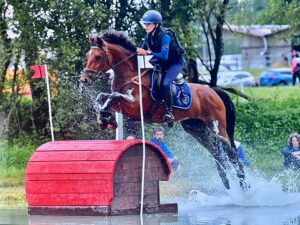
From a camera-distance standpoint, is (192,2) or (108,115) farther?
(192,2)

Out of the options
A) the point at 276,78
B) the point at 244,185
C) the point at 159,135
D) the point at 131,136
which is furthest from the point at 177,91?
the point at 276,78

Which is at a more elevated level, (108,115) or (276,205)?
(108,115)

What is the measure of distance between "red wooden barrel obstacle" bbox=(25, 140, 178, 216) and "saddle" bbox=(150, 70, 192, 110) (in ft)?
3.20

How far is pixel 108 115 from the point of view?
1488 cm

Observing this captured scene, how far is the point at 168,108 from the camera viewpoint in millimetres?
15508

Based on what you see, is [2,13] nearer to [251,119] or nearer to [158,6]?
[158,6]

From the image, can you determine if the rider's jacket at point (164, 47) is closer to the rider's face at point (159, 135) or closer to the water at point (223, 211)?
the water at point (223, 211)

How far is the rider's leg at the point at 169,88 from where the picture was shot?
603 inches

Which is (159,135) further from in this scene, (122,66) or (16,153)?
(16,153)

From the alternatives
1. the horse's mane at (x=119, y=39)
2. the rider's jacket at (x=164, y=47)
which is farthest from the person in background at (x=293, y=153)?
the horse's mane at (x=119, y=39)

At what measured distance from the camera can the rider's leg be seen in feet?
50.2

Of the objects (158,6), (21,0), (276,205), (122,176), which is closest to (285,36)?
(158,6)

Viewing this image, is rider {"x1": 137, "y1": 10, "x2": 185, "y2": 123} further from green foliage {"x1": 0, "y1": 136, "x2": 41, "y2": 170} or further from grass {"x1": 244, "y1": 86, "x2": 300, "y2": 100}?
grass {"x1": 244, "y1": 86, "x2": 300, "y2": 100}

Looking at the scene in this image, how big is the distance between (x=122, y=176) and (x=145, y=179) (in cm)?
48
